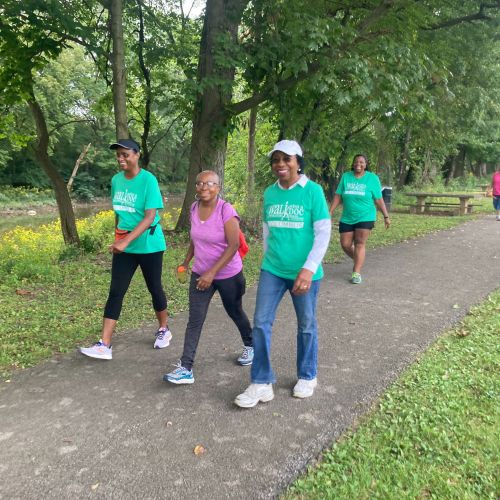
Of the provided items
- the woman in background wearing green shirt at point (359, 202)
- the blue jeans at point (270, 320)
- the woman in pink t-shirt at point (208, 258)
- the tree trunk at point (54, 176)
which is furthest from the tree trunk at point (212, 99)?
the blue jeans at point (270, 320)

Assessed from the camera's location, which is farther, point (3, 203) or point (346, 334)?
point (3, 203)

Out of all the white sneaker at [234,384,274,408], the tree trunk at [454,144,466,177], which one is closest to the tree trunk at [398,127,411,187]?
the tree trunk at [454,144,466,177]

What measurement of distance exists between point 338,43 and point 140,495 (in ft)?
24.5

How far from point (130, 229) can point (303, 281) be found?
1749 mm

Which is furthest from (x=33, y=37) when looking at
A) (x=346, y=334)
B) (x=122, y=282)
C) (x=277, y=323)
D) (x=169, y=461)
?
(x=169, y=461)

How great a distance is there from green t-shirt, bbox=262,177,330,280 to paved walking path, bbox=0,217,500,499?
0.99 metres

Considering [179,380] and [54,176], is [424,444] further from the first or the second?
[54,176]

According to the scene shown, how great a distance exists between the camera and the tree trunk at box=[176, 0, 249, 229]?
8.78 m

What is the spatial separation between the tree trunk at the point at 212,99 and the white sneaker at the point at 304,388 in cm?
600

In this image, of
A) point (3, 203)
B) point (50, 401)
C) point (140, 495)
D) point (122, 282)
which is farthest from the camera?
point (3, 203)

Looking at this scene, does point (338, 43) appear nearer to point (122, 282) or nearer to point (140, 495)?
point (122, 282)

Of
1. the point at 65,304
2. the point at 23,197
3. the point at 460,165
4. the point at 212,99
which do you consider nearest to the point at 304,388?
the point at 65,304

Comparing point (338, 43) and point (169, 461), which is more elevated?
point (338, 43)

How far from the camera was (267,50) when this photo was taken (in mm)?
8109
